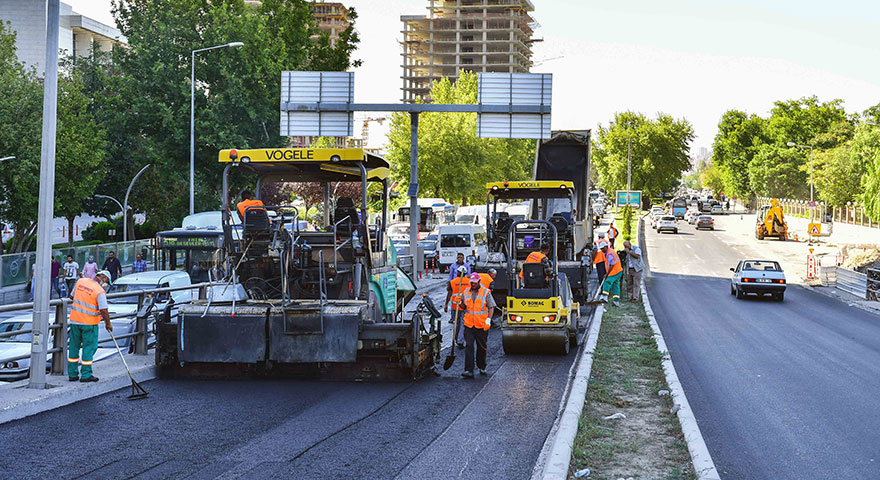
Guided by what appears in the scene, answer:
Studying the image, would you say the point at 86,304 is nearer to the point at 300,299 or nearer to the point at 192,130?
the point at 300,299

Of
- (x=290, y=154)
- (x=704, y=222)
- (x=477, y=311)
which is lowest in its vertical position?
(x=477, y=311)

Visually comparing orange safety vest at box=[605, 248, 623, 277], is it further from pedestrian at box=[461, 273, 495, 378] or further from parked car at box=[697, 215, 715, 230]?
parked car at box=[697, 215, 715, 230]

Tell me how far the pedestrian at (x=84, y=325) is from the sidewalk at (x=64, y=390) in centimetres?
18

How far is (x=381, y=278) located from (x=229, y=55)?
29.5m

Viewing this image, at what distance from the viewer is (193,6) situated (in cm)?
4106

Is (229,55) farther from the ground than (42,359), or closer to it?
farther from the ground

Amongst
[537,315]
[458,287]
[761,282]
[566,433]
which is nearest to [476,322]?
[537,315]

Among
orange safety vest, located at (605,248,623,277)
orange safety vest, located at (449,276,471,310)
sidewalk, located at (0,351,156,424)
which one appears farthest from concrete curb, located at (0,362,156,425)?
orange safety vest, located at (605,248,623,277)

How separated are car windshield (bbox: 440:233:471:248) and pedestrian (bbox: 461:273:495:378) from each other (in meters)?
32.0

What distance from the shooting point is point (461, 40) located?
545 feet

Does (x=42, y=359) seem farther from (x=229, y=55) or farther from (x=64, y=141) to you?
(x=229, y=55)

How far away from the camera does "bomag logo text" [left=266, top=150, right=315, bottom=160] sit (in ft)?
41.5

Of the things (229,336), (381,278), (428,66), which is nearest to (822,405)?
(381,278)

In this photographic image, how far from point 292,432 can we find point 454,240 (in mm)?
36544
